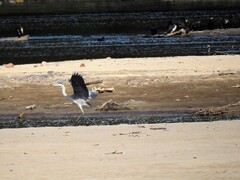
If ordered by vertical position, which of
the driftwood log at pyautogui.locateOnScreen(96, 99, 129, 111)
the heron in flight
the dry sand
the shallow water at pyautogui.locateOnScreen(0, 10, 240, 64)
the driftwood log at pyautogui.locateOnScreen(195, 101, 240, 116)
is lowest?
the shallow water at pyautogui.locateOnScreen(0, 10, 240, 64)

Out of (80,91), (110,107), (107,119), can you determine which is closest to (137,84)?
(110,107)

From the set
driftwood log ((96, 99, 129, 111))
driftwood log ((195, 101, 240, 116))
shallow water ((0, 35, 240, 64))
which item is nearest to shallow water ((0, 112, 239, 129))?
driftwood log ((195, 101, 240, 116))

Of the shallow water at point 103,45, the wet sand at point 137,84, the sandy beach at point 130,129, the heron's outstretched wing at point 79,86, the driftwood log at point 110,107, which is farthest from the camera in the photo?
the shallow water at point 103,45

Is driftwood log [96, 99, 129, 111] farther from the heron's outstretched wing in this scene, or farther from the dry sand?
the dry sand

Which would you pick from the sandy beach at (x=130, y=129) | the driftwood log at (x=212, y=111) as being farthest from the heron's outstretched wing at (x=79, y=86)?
the driftwood log at (x=212, y=111)

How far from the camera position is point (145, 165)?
10570mm

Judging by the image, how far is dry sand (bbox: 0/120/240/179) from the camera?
10.2 meters

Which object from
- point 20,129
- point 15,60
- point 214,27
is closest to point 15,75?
point 20,129

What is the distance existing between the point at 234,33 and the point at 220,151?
106ft

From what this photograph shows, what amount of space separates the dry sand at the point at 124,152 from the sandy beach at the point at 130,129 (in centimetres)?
1

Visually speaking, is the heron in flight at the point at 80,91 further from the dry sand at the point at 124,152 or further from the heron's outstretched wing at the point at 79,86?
the dry sand at the point at 124,152

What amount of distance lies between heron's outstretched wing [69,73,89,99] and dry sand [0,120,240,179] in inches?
39.2

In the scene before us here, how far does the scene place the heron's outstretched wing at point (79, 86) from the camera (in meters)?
14.7

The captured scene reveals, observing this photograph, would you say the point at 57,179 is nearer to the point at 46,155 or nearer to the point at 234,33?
Result: the point at 46,155
